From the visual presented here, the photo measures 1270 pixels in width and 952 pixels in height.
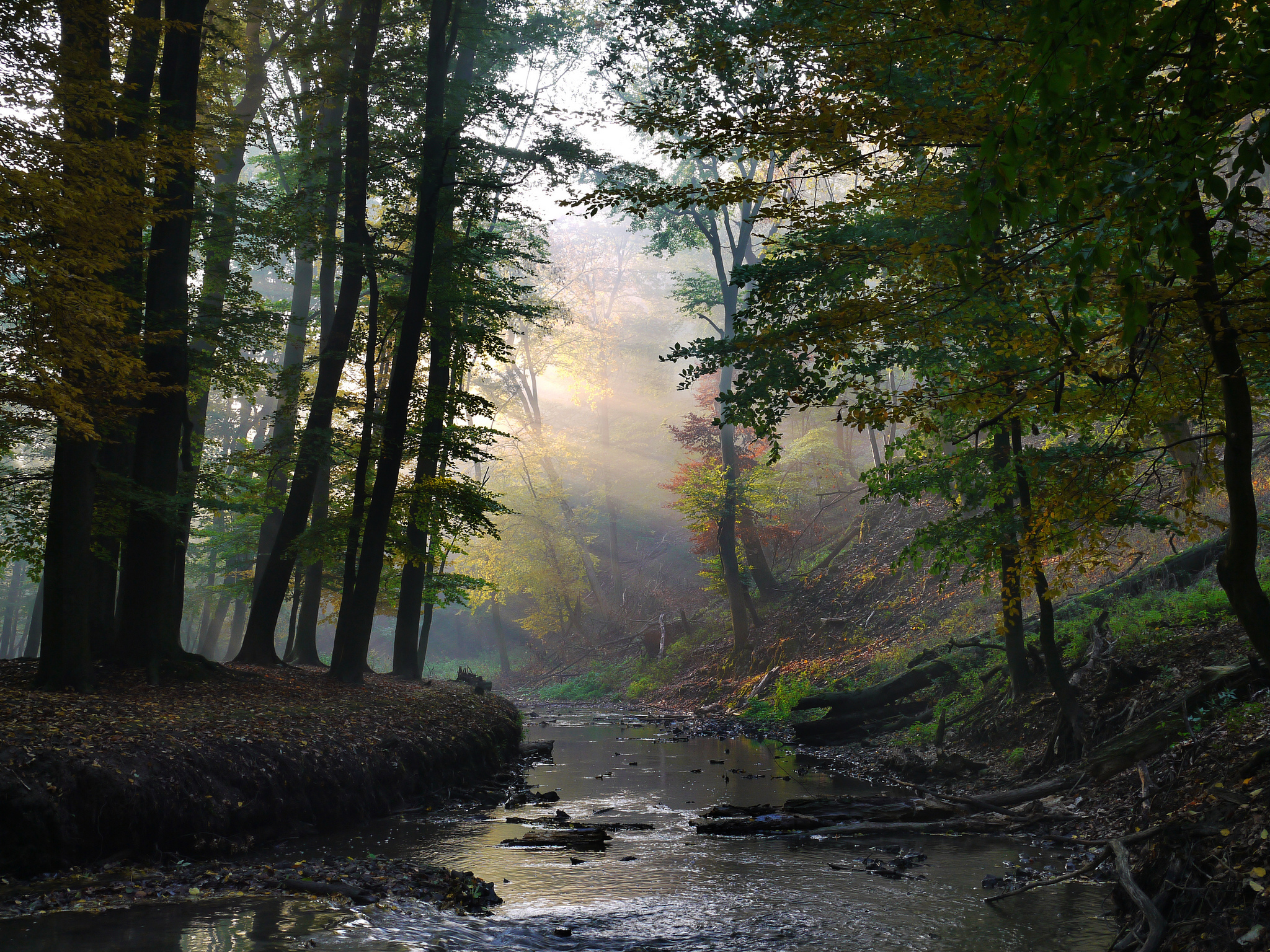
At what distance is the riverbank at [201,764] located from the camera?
243 inches

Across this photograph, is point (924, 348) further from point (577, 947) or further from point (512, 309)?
point (512, 309)

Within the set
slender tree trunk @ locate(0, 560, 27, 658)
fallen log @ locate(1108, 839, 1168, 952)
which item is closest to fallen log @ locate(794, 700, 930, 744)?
fallen log @ locate(1108, 839, 1168, 952)

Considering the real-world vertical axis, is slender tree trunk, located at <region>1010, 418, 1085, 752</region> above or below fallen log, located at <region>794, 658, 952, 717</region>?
above

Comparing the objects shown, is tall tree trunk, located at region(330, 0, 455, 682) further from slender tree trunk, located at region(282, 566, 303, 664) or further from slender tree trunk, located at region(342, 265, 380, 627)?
slender tree trunk, located at region(282, 566, 303, 664)

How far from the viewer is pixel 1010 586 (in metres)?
9.04

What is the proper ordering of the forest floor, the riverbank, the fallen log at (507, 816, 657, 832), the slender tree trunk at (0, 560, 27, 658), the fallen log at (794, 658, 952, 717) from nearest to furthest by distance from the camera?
the forest floor, the riverbank, the fallen log at (507, 816, 657, 832), the fallen log at (794, 658, 952, 717), the slender tree trunk at (0, 560, 27, 658)

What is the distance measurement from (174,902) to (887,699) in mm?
12797

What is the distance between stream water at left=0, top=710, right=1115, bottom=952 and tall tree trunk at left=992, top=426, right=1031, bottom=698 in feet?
8.41

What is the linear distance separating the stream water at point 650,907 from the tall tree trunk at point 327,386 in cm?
720

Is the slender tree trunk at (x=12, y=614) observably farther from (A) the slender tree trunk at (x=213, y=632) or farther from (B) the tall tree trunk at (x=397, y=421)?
(B) the tall tree trunk at (x=397, y=421)

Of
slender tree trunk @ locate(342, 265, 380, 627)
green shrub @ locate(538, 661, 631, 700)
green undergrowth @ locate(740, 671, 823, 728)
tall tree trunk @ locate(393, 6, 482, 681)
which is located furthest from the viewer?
green shrub @ locate(538, 661, 631, 700)

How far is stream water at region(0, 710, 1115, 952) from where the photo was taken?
204 inches

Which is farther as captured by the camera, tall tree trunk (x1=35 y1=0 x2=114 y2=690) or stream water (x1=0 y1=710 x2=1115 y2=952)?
tall tree trunk (x1=35 y1=0 x2=114 y2=690)

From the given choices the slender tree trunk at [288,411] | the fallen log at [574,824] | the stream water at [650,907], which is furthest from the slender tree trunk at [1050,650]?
the slender tree trunk at [288,411]
